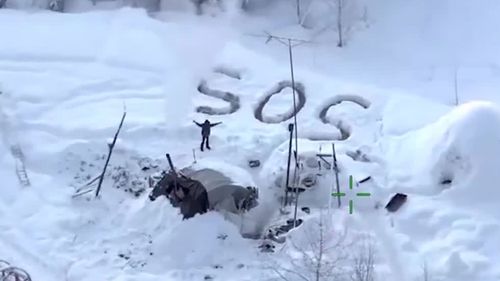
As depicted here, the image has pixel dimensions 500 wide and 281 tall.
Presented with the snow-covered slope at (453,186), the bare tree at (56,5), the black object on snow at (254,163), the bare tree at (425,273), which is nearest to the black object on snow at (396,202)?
the snow-covered slope at (453,186)

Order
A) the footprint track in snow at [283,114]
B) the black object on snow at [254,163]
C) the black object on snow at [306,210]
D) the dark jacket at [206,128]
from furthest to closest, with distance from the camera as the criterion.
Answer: the footprint track in snow at [283,114], the dark jacket at [206,128], the black object on snow at [254,163], the black object on snow at [306,210]

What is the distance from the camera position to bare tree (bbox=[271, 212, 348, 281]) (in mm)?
22984

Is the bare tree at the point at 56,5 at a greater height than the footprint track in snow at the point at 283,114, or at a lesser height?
greater

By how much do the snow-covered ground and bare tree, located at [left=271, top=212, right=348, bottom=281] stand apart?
237 millimetres

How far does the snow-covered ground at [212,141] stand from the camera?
23.8 m

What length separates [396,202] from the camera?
25312 millimetres

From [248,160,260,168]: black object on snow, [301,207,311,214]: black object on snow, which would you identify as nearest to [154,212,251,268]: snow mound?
[301,207,311,214]: black object on snow

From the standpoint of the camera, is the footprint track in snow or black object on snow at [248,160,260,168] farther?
the footprint track in snow

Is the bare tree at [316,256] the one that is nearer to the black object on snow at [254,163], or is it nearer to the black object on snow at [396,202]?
A: the black object on snow at [396,202]

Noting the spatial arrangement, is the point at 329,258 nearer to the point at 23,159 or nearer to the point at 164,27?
the point at 23,159

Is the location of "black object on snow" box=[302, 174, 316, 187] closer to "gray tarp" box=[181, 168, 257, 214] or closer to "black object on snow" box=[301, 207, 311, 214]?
"black object on snow" box=[301, 207, 311, 214]

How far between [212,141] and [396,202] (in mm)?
4521

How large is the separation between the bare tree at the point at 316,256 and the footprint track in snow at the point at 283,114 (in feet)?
15.1

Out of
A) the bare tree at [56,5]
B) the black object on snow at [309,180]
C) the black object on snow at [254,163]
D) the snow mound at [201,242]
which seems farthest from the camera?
the bare tree at [56,5]
